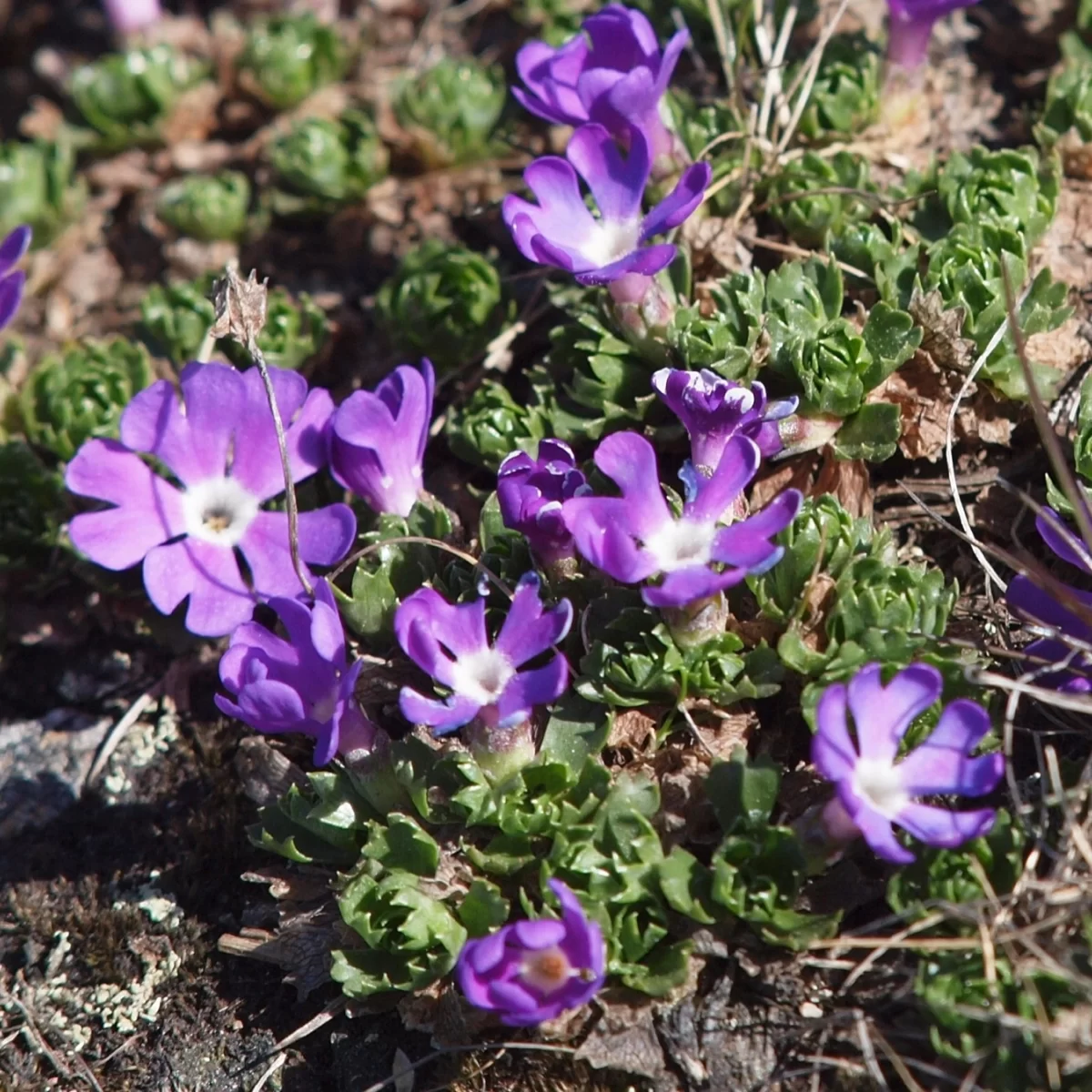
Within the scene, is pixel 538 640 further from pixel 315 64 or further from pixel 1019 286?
pixel 315 64

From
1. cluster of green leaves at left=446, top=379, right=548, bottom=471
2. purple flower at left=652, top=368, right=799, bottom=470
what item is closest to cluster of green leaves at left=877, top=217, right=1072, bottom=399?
purple flower at left=652, top=368, right=799, bottom=470

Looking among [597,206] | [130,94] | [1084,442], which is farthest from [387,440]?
[130,94]

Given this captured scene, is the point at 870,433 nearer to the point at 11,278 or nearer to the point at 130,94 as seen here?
the point at 11,278

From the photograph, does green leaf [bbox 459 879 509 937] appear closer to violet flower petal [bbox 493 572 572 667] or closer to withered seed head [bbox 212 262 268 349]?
violet flower petal [bbox 493 572 572 667]

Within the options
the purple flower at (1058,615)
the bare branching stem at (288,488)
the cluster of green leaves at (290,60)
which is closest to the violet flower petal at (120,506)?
the bare branching stem at (288,488)

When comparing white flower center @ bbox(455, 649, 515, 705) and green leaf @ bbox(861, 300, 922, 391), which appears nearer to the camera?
white flower center @ bbox(455, 649, 515, 705)

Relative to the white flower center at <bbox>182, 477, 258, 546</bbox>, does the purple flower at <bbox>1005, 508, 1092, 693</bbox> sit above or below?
above

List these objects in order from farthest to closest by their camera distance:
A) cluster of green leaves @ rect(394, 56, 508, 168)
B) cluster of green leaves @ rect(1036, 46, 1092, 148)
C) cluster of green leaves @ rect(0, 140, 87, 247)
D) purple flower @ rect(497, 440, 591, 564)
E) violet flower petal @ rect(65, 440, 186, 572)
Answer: cluster of green leaves @ rect(0, 140, 87, 247)
cluster of green leaves @ rect(394, 56, 508, 168)
cluster of green leaves @ rect(1036, 46, 1092, 148)
violet flower petal @ rect(65, 440, 186, 572)
purple flower @ rect(497, 440, 591, 564)
